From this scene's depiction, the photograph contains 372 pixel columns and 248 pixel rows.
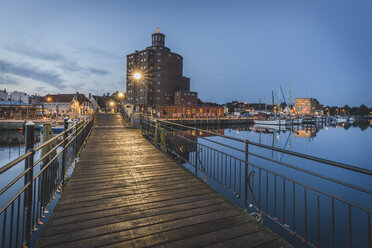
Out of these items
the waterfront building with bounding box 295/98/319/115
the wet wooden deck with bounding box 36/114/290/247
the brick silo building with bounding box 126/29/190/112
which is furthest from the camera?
the waterfront building with bounding box 295/98/319/115

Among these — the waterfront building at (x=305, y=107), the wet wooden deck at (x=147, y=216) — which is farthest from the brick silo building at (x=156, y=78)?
the waterfront building at (x=305, y=107)

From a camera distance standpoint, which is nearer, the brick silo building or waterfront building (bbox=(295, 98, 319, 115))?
the brick silo building

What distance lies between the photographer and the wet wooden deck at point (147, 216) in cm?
274

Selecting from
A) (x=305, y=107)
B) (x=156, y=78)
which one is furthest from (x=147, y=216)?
(x=305, y=107)

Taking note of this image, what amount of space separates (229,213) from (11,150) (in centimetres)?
2669

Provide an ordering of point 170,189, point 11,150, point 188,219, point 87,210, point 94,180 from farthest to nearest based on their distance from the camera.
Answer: point 11,150 → point 94,180 → point 170,189 → point 87,210 → point 188,219

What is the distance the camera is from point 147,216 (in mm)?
3338

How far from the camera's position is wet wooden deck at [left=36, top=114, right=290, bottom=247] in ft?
8.98

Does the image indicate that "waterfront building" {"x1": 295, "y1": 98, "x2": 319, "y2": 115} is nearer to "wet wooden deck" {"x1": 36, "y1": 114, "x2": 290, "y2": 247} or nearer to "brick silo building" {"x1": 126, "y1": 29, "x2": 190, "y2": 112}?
"brick silo building" {"x1": 126, "y1": 29, "x2": 190, "y2": 112}

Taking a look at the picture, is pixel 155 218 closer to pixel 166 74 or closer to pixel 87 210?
pixel 87 210

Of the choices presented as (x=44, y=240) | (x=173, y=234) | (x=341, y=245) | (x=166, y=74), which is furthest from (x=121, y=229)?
(x=166, y=74)

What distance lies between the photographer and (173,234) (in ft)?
9.38

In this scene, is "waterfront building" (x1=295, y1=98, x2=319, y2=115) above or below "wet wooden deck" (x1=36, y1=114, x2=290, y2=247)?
above

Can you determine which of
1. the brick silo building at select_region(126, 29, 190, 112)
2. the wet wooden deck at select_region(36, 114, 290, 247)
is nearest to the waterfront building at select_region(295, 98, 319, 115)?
the brick silo building at select_region(126, 29, 190, 112)
